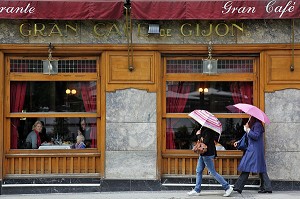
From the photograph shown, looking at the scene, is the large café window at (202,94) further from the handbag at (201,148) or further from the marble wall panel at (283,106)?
the handbag at (201,148)

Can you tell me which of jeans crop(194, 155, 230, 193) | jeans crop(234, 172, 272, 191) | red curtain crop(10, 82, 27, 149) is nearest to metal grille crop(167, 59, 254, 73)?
jeans crop(194, 155, 230, 193)

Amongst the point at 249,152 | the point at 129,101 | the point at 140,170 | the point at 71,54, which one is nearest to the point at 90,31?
the point at 71,54

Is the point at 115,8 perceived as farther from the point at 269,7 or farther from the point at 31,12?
the point at 269,7

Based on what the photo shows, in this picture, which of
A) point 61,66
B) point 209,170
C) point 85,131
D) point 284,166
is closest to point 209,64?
point 209,170

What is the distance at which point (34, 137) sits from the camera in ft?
41.2

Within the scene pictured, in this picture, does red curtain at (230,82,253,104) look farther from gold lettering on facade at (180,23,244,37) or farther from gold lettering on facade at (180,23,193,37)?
gold lettering on facade at (180,23,193,37)

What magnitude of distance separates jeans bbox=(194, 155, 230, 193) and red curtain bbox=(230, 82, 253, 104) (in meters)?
1.76

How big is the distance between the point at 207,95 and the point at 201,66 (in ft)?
2.17

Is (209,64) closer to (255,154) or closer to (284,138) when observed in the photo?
(255,154)

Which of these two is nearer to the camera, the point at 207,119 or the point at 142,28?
the point at 207,119

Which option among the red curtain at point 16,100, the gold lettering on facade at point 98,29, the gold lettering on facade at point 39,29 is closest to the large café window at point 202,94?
the gold lettering on facade at point 98,29

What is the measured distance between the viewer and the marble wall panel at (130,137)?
40.1 feet

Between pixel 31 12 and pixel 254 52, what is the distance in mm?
4817

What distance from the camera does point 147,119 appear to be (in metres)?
12.2
